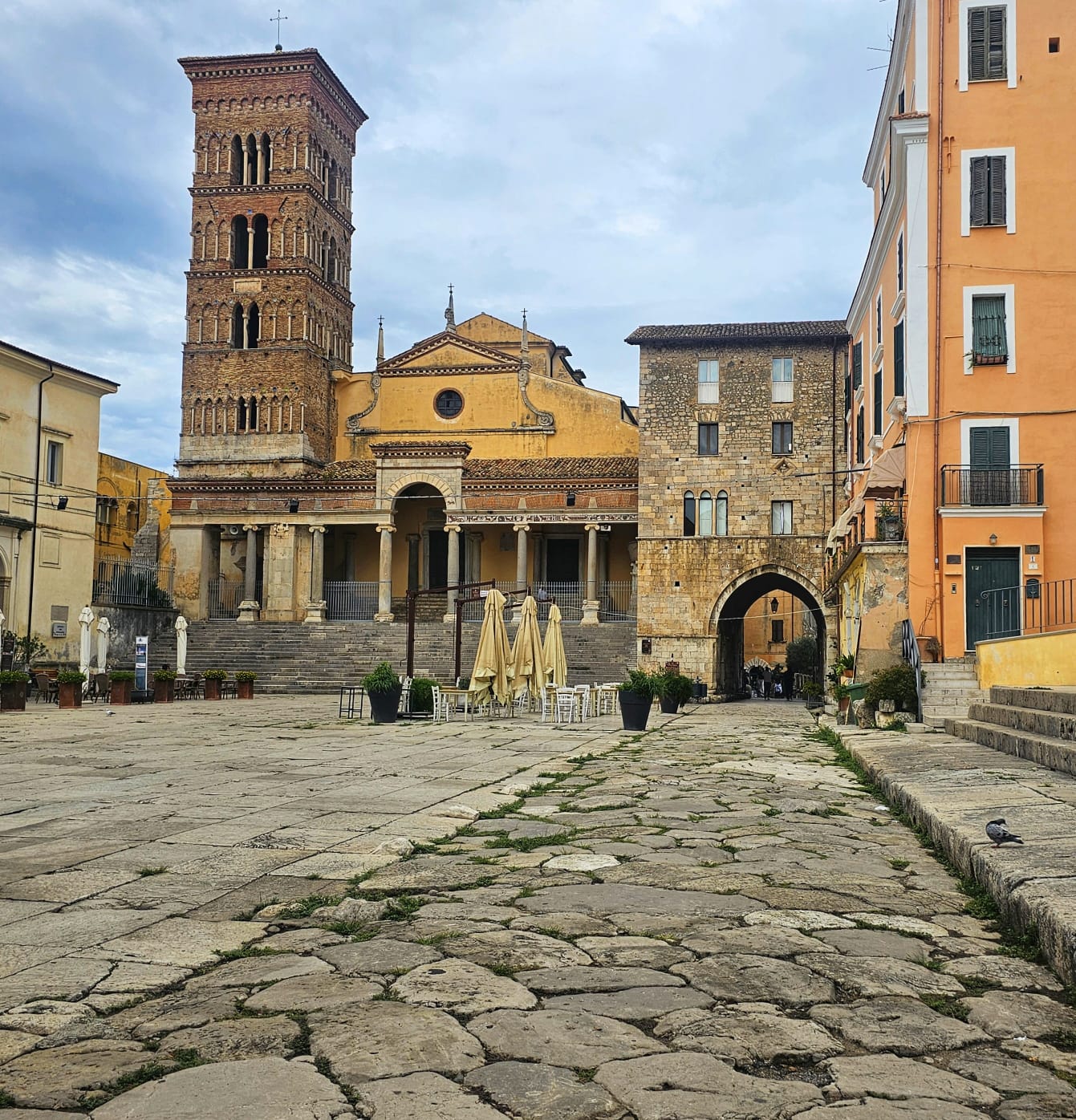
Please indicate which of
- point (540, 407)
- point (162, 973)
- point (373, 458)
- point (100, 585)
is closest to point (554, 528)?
point (540, 407)

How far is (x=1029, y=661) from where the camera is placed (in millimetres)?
13969

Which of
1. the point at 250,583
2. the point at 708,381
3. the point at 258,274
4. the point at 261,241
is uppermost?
the point at 261,241

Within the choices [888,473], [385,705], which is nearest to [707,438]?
[888,473]

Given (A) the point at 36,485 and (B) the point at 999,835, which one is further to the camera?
(A) the point at 36,485

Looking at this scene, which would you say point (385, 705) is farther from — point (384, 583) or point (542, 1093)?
point (384, 583)

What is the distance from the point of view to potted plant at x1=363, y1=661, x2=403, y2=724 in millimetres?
19578

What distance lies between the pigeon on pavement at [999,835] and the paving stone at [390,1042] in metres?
2.90

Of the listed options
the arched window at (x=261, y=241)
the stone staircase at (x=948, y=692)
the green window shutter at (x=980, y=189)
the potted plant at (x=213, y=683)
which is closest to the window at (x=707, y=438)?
the potted plant at (x=213, y=683)

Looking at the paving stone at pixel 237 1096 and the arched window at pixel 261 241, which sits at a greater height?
the arched window at pixel 261 241

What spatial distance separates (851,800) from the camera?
912 cm

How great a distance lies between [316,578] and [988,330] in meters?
26.2

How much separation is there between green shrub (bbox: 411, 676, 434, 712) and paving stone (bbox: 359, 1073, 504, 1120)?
691 inches

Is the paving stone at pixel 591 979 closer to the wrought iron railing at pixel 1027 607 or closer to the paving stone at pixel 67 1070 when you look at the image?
the paving stone at pixel 67 1070

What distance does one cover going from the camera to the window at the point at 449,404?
43188 millimetres
